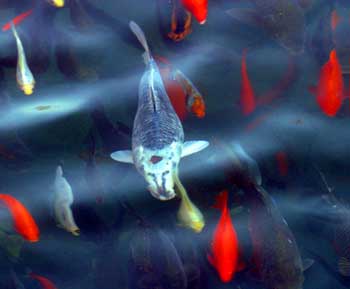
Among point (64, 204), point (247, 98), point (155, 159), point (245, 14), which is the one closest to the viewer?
point (155, 159)

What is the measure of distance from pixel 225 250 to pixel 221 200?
0.56 meters

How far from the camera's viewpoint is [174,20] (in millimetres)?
4570

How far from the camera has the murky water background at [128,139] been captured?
13.7 ft

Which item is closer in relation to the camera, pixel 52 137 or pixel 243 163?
pixel 243 163

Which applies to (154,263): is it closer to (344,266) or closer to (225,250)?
(225,250)

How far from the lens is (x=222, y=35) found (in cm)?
482

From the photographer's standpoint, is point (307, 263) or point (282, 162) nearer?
point (307, 263)

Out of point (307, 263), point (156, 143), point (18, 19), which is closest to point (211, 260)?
point (307, 263)

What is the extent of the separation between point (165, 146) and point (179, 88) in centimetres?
100

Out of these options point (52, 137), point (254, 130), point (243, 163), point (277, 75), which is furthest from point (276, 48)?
point (52, 137)

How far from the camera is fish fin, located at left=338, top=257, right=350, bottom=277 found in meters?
4.11

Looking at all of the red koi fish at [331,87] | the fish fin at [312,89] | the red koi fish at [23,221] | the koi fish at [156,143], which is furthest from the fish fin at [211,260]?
the fish fin at [312,89]

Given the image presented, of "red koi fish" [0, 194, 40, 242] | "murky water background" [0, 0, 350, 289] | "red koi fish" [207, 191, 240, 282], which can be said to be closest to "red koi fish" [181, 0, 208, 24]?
"murky water background" [0, 0, 350, 289]

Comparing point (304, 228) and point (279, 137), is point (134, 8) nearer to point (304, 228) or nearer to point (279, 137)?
point (279, 137)
